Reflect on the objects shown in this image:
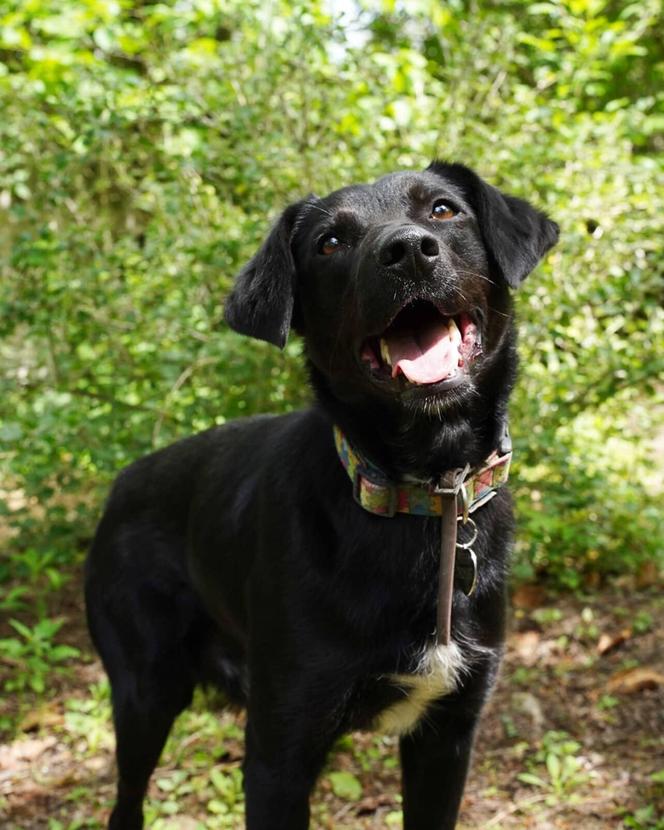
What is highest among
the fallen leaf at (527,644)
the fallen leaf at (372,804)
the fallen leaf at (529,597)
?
the fallen leaf at (372,804)

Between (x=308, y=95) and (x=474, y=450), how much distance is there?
98.7 inches

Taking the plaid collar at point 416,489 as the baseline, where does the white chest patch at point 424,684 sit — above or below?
below

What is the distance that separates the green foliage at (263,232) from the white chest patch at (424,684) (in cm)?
183

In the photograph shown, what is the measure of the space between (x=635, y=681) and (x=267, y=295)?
2.32 m

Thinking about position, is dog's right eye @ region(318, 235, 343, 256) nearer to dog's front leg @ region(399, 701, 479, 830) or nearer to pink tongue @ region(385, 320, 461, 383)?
pink tongue @ region(385, 320, 461, 383)

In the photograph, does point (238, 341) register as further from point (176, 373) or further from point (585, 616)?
point (585, 616)

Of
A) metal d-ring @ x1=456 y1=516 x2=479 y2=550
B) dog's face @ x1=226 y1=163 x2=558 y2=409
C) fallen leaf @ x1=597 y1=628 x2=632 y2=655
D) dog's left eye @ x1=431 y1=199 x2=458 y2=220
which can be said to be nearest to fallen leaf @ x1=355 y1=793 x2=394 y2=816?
fallen leaf @ x1=597 y1=628 x2=632 y2=655

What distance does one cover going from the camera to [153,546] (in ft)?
10.2

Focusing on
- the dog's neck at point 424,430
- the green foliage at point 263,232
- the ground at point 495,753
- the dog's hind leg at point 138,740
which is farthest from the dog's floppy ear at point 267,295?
the ground at point 495,753

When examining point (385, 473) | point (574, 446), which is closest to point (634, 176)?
point (574, 446)

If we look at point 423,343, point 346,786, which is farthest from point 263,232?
point 346,786

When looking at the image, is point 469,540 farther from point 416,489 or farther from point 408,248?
point 408,248

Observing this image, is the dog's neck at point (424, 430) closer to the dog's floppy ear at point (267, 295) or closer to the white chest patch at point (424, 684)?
the dog's floppy ear at point (267, 295)

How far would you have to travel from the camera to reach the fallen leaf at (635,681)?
3725 mm
